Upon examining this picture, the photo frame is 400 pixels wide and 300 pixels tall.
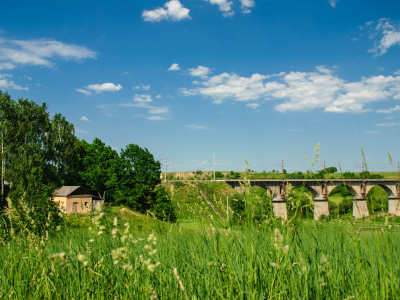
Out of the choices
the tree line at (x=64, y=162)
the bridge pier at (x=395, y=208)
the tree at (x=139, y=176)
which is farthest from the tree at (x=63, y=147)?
the bridge pier at (x=395, y=208)

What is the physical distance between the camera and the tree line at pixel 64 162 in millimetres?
29175

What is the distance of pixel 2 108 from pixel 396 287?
120ft

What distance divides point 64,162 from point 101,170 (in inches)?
210

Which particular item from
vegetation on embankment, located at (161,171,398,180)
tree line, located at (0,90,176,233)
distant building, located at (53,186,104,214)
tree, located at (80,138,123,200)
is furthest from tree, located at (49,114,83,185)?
vegetation on embankment, located at (161,171,398,180)

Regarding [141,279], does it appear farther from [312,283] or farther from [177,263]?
[312,283]

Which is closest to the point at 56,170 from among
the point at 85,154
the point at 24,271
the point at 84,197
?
the point at 84,197

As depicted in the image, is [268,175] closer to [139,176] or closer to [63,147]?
[139,176]

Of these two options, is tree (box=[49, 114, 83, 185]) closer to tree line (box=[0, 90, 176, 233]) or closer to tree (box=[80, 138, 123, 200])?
tree line (box=[0, 90, 176, 233])

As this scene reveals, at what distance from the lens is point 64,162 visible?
36.6 meters

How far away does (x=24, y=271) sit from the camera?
7.39 feet

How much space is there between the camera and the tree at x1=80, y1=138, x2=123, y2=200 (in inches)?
1549

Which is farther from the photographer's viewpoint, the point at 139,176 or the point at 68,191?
the point at 139,176

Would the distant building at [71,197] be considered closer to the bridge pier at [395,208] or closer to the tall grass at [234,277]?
the bridge pier at [395,208]

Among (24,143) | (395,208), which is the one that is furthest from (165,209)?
(24,143)
